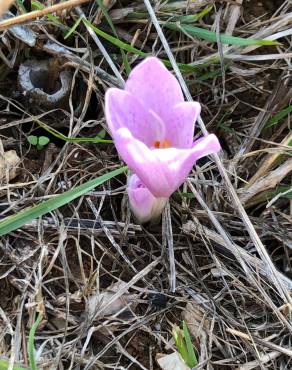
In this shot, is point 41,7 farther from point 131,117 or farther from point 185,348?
point 185,348

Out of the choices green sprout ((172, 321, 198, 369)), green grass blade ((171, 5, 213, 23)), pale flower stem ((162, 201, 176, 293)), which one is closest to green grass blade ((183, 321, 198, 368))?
green sprout ((172, 321, 198, 369))

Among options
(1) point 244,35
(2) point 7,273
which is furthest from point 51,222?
(1) point 244,35

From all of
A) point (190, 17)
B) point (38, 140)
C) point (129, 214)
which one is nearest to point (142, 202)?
point (129, 214)

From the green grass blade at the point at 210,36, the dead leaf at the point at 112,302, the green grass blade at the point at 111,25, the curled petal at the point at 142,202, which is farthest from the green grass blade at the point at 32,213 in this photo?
the green grass blade at the point at 210,36

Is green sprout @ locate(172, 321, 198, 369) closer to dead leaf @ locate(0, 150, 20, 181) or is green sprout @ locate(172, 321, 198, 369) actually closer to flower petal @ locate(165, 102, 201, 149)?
flower petal @ locate(165, 102, 201, 149)

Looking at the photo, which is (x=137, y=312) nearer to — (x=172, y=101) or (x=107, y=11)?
(x=172, y=101)

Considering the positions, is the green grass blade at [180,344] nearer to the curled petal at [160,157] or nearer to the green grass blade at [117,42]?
the curled petal at [160,157]
